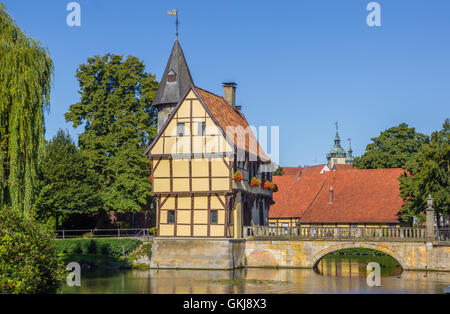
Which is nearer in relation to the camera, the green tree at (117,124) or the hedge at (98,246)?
the hedge at (98,246)

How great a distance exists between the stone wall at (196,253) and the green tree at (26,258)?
15783mm

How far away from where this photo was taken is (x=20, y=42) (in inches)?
903

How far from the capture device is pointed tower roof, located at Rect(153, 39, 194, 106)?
146ft

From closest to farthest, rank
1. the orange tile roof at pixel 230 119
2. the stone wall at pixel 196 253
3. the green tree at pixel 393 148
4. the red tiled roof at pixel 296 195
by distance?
the stone wall at pixel 196 253 < the orange tile roof at pixel 230 119 < the red tiled roof at pixel 296 195 < the green tree at pixel 393 148

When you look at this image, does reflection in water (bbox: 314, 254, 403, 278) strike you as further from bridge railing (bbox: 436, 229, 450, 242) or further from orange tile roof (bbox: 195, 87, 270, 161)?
orange tile roof (bbox: 195, 87, 270, 161)

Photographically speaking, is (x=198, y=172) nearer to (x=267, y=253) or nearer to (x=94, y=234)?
(x=267, y=253)

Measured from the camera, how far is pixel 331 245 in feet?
125

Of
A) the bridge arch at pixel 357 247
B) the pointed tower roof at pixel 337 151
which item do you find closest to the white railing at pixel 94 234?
the bridge arch at pixel 357 247

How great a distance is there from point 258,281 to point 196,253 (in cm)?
684

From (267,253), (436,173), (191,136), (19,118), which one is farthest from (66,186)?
(436,173)

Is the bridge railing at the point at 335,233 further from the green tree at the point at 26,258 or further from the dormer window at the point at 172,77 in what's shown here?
the green tree at the point at 26,258

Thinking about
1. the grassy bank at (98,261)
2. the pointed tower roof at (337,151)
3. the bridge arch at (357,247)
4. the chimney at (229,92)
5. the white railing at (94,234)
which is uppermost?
the pointed tower roof at (337,151)

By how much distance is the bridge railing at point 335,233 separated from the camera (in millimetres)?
37312
